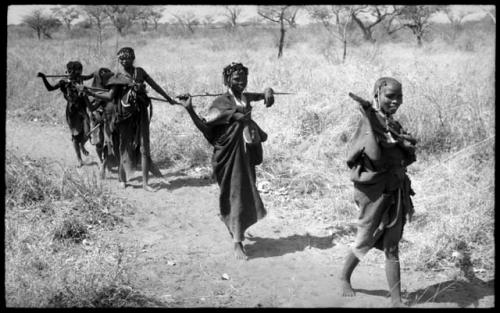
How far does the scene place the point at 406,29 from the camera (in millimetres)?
28688

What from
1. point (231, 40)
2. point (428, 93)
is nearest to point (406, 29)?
point (231, 40)

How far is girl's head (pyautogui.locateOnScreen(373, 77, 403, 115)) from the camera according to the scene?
11.7ft

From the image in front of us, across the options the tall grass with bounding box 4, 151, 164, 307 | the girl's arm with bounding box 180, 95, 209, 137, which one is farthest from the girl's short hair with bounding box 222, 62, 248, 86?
the tall grass with bounding box 4, 151, 164, 307

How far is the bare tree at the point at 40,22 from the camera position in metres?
28.9

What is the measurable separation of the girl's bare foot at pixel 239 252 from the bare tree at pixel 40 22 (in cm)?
2666

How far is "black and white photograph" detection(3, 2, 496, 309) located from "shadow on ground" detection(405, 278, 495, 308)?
0.02 m

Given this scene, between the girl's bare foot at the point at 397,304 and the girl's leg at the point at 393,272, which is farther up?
the girl's leg at the point at 393,272

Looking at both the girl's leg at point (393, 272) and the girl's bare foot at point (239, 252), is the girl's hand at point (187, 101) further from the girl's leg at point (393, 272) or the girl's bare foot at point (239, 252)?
the girl's leg at point (393, 272)

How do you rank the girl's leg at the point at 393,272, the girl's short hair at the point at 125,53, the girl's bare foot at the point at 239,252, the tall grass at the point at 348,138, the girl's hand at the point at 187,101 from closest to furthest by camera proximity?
the girl's leg at the point at 393,272, the girl's hand at the point at 187,101, the girl's bare foot at the point at 239,252, the tall grass at the point at 348,138, the girl's short hair at the point at 125,53

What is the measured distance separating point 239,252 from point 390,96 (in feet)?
6.30

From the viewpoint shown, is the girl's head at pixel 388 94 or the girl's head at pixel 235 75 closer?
the girl's head at pixel 388 94

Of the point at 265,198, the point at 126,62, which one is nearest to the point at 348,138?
the point at 265,198

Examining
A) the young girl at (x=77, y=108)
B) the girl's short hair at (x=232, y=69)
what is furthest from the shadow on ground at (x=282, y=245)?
the young girl at (x=77, y=108)

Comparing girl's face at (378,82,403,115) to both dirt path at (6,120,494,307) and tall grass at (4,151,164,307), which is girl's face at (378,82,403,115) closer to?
dirt path at (6,120,494,307)
